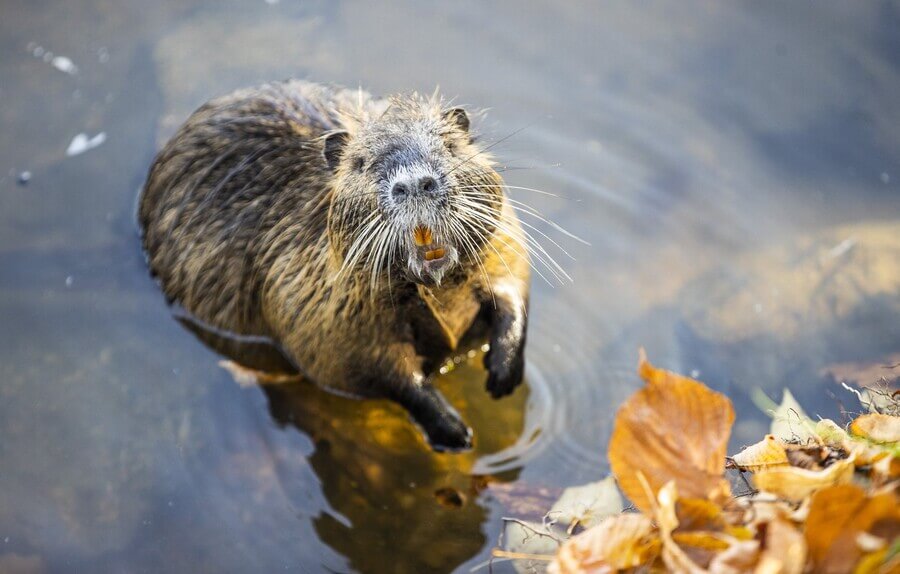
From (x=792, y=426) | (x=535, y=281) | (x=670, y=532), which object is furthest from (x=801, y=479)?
(x=535, y=281)

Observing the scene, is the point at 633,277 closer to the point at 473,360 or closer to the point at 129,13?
the point at 473,360

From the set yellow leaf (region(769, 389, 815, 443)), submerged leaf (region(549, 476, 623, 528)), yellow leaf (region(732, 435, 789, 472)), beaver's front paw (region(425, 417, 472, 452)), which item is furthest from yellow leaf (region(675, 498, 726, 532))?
beaver's front paw (region(425, 417, 472, 452))

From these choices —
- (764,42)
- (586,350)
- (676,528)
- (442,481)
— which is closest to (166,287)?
(442,481)

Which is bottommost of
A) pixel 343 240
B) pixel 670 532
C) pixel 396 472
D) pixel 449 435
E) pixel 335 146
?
pixel 396 472

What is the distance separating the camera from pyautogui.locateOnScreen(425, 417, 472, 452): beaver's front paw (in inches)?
159

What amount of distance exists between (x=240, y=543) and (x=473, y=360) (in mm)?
1392

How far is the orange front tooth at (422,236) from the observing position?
319cm

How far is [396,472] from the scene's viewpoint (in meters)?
4.21

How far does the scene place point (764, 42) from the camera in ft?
19.1

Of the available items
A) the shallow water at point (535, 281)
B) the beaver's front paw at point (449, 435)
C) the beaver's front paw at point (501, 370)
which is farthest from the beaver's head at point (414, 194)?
the shallow water at point (535, 281)

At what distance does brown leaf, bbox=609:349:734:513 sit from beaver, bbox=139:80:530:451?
1.09 meters

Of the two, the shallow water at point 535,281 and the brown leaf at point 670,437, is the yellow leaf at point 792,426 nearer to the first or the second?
the shallow water at point 535,281

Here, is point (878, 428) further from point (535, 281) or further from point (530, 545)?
A: point (535, 281)

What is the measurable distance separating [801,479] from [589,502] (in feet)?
5.61
